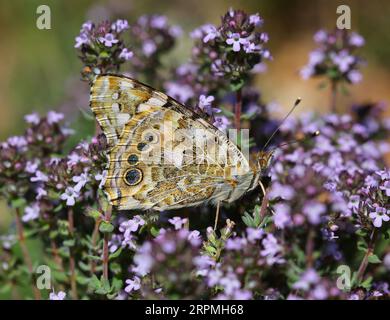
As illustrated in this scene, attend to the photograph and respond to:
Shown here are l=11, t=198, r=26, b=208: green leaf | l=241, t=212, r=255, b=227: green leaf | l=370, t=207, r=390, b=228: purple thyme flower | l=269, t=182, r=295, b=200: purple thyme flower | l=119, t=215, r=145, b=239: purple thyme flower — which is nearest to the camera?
l=269, t=182, r=295, b=200: purple thyme flower

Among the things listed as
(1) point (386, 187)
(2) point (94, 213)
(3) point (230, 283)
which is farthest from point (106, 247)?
(1) point (386, 187)

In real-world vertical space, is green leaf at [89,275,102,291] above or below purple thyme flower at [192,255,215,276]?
below

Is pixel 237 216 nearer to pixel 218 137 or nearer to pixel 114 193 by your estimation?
pixel 218 137

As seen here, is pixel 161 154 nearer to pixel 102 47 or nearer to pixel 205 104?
pixel 205 104

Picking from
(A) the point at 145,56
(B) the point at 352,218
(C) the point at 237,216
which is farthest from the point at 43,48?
(B) the point at 352,218

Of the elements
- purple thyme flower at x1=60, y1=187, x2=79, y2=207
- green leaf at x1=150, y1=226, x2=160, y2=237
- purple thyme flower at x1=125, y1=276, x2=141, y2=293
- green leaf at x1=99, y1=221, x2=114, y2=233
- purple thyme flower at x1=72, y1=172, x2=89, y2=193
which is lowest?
purple thyme flower at x1=125, y1=276, x2=141, y2=293

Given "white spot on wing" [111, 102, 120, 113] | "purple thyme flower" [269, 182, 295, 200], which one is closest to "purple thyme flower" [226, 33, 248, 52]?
"white spot on wing" [111, 102, 120, 113]

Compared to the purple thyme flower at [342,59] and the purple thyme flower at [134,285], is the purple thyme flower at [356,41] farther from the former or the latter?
the purple thyme flower at [134,285]

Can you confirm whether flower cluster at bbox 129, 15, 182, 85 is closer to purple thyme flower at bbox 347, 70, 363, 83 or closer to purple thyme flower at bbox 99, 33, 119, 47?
purple thyme flower at bbox 99, 33, 119, 47
